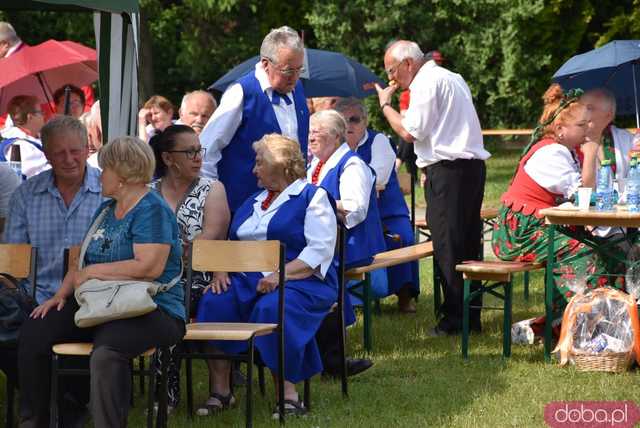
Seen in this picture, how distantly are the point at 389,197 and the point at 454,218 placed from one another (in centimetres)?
112

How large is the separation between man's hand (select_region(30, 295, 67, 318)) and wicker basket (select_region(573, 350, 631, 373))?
3045mm

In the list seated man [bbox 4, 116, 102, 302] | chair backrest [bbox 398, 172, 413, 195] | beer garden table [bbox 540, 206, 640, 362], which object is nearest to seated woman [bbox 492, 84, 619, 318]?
beer garden table [bbox 540, 206, 640, 362]

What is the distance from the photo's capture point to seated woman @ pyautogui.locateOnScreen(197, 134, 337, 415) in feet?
20.6

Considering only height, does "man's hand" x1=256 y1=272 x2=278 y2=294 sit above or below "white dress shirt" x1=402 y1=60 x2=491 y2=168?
below

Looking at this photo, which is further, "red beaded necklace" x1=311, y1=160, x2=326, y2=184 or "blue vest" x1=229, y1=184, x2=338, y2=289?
"red beaded necklace" x1=311, y1=160, x2=326, y2=184

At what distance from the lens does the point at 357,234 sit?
795 cm

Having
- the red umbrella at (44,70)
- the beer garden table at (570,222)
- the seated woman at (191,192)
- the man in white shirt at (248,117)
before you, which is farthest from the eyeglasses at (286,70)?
the red umbrella at (44,70)

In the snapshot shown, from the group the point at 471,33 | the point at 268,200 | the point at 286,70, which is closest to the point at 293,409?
the point at 268,200

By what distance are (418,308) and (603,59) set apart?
90.5 inches

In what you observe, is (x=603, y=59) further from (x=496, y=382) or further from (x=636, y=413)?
(x=636, y=413)

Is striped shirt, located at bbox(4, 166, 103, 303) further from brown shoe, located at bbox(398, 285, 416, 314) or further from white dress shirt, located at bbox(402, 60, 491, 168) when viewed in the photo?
brown shoe, located at bbox(398, 285, 416, 314)

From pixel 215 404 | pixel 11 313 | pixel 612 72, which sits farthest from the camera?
pixel 612 72

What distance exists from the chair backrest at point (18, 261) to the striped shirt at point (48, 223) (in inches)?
7.3

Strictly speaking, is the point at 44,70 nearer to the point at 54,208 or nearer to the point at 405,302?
the point at 405,302
